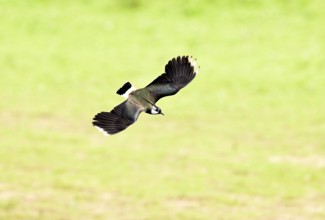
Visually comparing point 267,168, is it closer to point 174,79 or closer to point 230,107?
point 230,107

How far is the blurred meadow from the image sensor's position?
20.9m

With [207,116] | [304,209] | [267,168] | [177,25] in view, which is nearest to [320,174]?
[267,168]

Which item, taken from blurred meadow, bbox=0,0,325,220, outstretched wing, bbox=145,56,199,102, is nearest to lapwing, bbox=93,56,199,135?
outstretched wing, bbox=145,56,199,102

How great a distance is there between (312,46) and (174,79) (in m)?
29.3

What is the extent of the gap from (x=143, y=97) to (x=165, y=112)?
2232 cm

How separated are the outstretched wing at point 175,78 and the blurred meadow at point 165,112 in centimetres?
1104

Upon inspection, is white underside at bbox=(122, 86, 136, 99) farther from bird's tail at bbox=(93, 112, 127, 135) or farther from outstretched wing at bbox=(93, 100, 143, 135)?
bird's tail at bbox=(93, 112, 127, 135)

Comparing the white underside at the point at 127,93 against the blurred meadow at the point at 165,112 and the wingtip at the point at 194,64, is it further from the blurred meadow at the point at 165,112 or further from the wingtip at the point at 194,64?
the blurred meadow at the point at 165,112

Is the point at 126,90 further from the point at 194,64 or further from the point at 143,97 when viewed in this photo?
the point at 194,64

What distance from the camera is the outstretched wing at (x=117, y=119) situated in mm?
6871

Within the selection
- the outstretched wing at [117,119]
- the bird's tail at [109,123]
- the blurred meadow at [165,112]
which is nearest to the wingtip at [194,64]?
the outstretched wing at [117,119]

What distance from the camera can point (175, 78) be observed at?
8164 millimetres

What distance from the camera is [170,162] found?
24188 millimetres

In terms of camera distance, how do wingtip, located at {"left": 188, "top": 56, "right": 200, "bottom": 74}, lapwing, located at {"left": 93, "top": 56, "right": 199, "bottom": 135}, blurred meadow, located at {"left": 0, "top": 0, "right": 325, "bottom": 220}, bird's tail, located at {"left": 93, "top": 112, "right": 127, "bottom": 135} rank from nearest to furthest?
bird's tail, located at {"left": 93, "top": 112, "right": 127, "bottom": 135}
lapwing, located at {"left": 93, "top": 56, "right": 199, "bottom": 135}
wingtip, located at {"left": 188, "top": 56, "right": 200, "bottom": 74}
blurred meadow, located at {"left": 0, "top": 0, "right": 325, "bottom": 220}
